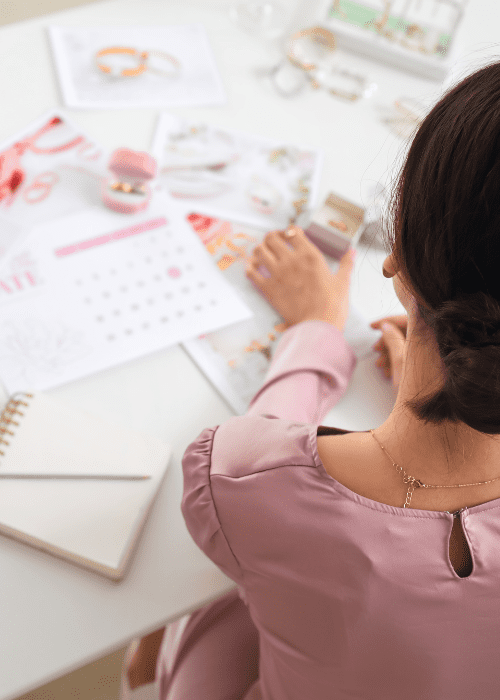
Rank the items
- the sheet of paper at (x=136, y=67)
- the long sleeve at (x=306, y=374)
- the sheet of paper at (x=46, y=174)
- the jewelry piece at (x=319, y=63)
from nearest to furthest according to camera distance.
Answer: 1. the long sleeve at (x=306, y=374)
2. the sheet of paper at (x=46, y=174)
3. the sheet of paper at (x=136, y=67)
4. the jewelry piece at (x=319, y=63)

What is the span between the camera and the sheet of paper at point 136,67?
37.1 inches

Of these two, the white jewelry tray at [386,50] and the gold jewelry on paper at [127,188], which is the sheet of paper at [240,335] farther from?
the white jewelry tray at [386,50]

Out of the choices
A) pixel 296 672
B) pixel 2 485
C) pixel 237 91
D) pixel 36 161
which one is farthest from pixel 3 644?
pixel 237 91

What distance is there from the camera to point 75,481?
1.98ft

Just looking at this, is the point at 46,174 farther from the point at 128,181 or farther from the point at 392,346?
the point at 392,346

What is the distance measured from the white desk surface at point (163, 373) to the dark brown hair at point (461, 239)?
324 millimetres

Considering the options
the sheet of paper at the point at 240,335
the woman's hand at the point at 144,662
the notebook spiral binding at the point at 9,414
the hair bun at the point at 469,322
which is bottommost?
the woman's hand at the point at 144,662

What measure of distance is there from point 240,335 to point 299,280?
0.11 metres

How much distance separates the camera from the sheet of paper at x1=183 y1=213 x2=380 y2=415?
2.36 ft

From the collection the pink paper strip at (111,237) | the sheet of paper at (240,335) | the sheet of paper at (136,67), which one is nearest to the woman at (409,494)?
the sheet of paper at (240,335)

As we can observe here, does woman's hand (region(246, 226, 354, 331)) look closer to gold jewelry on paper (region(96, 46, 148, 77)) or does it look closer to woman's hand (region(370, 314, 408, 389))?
woman's hand (region(370, 314, 408, 389))

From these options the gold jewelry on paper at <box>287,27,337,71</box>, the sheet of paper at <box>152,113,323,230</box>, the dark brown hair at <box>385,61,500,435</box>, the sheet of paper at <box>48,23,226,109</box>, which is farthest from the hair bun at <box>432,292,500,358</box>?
the gold jewelry on paper at <box>287,27,337,71</box>

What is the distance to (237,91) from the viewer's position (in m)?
1.00

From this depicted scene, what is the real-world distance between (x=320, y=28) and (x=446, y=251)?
90 cm
